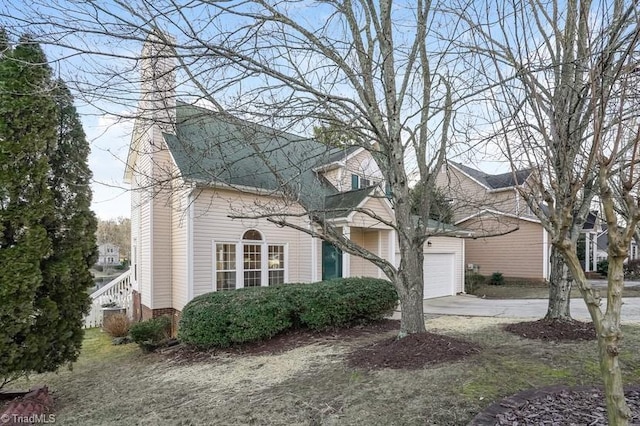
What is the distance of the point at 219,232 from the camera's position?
10.6 meters

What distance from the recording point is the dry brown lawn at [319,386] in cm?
382

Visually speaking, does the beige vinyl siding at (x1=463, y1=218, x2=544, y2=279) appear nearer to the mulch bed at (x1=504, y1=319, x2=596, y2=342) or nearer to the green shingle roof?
the green shingle roof

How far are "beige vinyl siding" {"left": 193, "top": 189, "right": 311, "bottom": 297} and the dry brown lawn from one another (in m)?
3.59

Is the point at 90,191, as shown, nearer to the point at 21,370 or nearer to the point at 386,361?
the point at 21,370

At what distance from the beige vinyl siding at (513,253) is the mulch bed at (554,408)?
15000mm

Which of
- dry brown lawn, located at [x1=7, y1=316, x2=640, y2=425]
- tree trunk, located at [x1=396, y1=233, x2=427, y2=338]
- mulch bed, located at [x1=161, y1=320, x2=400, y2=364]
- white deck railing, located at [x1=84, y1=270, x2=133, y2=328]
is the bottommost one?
white deck railing, located at [x1=84, y1=270, x2=133, y2=328]

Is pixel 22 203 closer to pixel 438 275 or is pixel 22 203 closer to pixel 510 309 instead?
pixel 510 309

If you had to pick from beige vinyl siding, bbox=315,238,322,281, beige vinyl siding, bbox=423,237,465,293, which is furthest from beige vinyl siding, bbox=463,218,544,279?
beige vinyl siding, bbox=315,238,322,281

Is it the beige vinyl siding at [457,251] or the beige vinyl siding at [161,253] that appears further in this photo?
the beige vinyl siding at [457,251]

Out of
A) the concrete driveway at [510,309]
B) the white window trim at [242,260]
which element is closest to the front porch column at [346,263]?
the white window trim at [242,260]

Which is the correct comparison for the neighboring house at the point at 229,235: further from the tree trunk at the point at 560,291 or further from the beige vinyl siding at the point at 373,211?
the tree trunk at the point at 560,291

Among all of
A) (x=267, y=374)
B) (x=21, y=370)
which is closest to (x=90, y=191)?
(x=21, y=370)

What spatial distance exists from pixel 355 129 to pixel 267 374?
3.67 metres

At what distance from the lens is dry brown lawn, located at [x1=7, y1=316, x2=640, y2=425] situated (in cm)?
382
